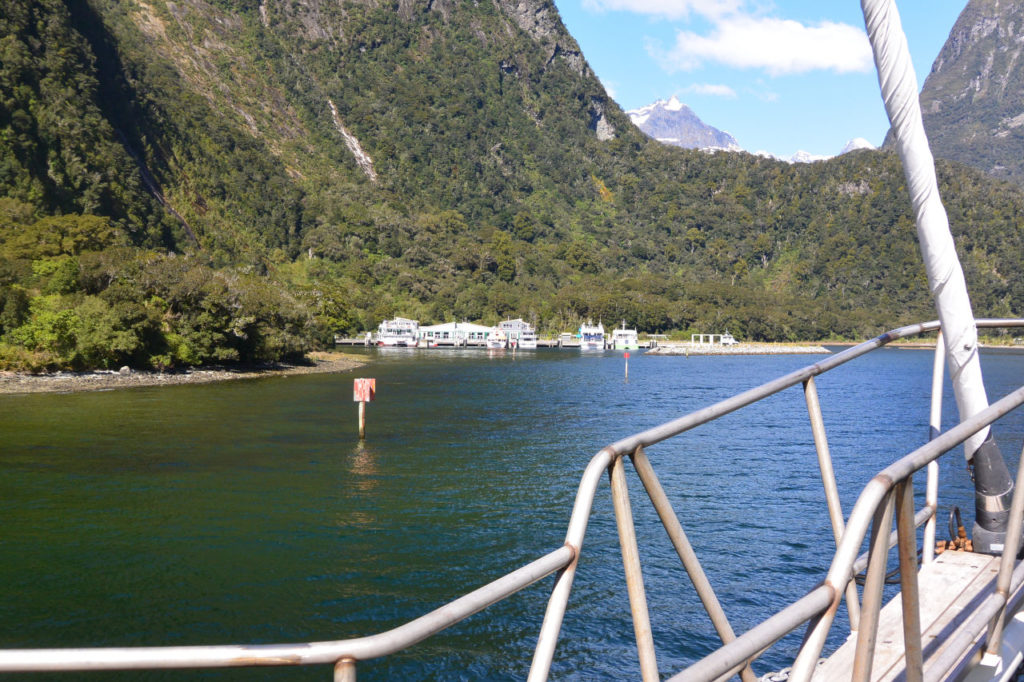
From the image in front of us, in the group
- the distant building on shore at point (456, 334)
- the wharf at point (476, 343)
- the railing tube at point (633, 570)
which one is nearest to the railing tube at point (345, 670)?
the railing tube at point (633, 570)

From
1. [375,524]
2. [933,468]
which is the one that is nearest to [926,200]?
[933,468]

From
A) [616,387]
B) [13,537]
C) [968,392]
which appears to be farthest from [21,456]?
[616,387]

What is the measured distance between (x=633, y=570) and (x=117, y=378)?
51.7 metres

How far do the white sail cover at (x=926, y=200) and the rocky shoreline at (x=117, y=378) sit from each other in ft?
152

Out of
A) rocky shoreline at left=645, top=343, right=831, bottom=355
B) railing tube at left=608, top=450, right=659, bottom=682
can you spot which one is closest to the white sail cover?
railing tube at left=608, top=450, right=659, bottom=682

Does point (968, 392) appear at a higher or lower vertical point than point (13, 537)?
higher

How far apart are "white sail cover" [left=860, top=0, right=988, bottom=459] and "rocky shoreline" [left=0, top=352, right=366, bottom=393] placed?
152ft

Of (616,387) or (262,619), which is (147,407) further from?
(616,387)

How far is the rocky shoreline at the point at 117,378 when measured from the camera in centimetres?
4262

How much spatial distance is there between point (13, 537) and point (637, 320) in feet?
499

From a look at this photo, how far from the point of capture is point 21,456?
2447cm

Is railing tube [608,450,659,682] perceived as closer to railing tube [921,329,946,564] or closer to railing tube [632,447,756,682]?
railing tube [632,447,756,682]

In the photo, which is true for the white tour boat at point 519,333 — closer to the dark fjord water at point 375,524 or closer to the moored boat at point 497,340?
the moored boat at point 497,340

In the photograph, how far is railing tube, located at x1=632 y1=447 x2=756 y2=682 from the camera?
9.04 ft
